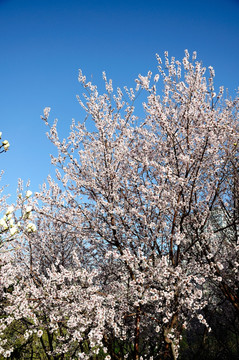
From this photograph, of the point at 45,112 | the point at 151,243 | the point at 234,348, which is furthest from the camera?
the point at 234,348

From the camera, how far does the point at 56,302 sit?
4230 mm

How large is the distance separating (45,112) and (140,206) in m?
3.16

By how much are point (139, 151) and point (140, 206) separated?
5.63 feet

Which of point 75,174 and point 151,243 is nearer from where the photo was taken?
point 151,243

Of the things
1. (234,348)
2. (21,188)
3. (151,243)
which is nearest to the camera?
(151,243)

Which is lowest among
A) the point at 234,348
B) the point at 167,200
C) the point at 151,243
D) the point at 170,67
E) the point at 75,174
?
the point at 234,348

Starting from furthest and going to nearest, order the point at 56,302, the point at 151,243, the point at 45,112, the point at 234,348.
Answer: the point at 234,348 < the point at 45,112 < the point at 151,243 < the point at 56,302

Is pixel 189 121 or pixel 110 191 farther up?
pixel 189 121

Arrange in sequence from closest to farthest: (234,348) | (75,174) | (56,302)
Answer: (56,302) < (75,174) < (234,348)

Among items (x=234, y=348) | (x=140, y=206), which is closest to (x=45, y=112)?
(x=140, y=206)

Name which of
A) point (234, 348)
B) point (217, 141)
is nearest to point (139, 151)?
point (217, 141)

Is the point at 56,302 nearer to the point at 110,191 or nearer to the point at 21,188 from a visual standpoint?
the point at 110,191

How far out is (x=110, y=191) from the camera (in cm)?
561

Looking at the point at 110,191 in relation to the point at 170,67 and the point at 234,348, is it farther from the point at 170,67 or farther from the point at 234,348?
the point at 234,348
